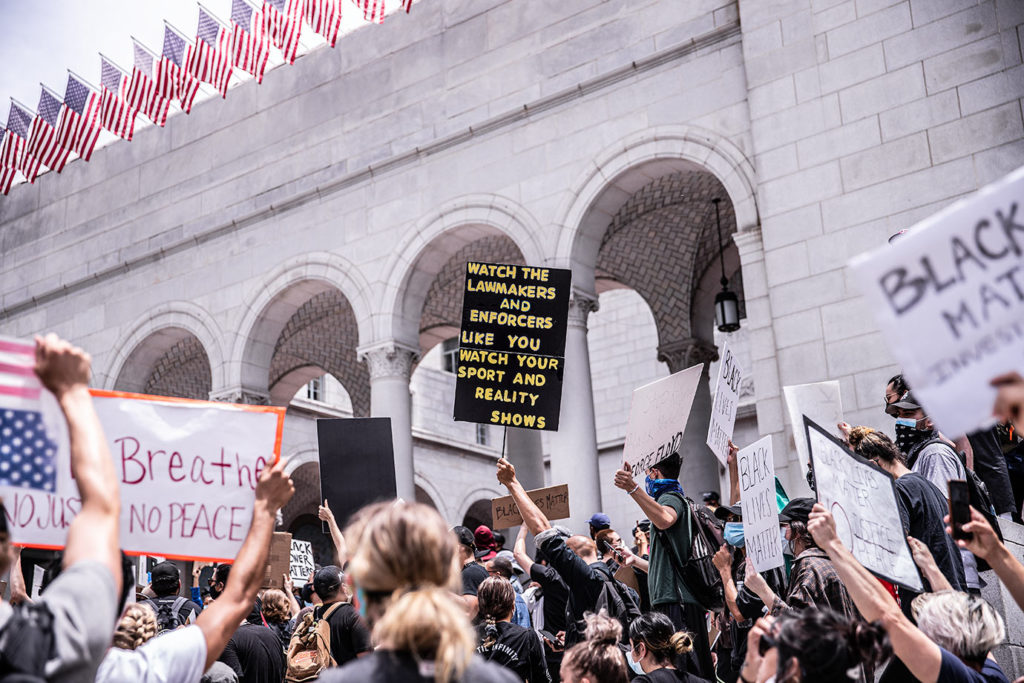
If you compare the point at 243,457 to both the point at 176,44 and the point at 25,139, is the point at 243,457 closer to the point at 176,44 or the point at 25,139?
the point at 176,44

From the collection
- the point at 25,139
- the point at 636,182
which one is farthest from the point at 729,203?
the point at 25,139

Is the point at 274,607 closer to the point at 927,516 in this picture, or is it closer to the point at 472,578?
the point at 472,578

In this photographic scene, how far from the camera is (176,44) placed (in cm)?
1582

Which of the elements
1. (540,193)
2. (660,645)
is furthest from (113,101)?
(660,645)

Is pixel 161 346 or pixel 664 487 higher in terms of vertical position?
pixel 161 346

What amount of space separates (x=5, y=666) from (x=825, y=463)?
10.3 ft

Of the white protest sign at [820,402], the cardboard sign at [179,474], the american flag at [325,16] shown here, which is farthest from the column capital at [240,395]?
the cardboard sign at [179,474]

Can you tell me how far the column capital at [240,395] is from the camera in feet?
51.1

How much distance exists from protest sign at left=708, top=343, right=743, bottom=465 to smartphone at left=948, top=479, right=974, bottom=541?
2718 millimetres

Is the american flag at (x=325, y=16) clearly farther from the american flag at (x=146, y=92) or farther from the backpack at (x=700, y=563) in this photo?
the backpack at (x=700, y=563)

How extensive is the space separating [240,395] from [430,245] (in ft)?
12.8

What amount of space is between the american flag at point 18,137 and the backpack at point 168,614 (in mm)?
12929

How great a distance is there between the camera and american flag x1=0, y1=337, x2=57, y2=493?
2963 millimetres

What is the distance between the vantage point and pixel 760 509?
515cm
